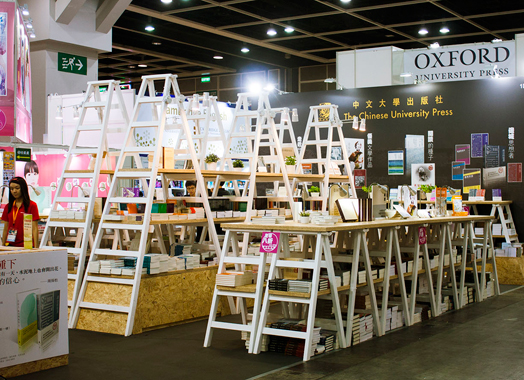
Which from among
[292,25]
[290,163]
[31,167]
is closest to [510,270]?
[290,163]

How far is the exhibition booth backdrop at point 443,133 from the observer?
10414mm

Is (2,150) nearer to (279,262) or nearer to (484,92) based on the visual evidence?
(279,262)

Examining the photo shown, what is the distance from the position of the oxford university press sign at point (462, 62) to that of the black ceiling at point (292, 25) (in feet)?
4.39

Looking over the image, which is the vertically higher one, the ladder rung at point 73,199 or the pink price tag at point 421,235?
the ladder rung at point 73,199

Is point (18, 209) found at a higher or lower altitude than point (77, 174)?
lower

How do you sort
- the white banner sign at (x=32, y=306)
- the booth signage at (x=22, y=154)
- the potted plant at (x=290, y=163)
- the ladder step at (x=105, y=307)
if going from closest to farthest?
the white banner sign at (x=32, y=306) → the ladder step at (x=105, y=307) → the booth signage at (x=22, y=154) → the potted plant at (x=290, y=163)

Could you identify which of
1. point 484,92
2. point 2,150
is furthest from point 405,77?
point 2,150

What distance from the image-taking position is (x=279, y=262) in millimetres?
5422

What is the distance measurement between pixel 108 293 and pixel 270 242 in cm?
192

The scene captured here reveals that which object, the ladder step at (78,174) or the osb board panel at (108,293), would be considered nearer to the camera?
the osb board panel at (108,293)

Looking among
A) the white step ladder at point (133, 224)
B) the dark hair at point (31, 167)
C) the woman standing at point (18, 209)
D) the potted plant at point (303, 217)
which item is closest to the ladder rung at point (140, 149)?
the white step ladder at point (133, 224)

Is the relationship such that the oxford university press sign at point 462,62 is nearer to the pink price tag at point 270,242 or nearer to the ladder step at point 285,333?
the pink price tag at point 270,242

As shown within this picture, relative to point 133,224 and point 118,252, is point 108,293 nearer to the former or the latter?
point 118,252

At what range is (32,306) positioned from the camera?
4.91m
